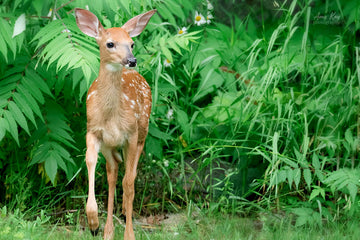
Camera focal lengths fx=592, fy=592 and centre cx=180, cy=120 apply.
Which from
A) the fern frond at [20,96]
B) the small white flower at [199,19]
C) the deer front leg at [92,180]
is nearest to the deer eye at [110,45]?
the deer front leg at [92,180]

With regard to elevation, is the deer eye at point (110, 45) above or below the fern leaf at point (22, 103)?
above

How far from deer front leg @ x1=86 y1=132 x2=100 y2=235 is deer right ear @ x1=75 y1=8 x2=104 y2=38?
572 millimetres

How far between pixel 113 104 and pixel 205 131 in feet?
7.42

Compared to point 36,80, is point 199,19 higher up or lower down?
higher up

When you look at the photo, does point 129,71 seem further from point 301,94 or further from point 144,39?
point 301,94

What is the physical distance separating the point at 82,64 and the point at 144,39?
5.95ft

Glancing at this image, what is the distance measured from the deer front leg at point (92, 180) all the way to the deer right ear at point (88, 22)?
0.57 meters

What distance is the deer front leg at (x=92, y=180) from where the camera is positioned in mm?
3115

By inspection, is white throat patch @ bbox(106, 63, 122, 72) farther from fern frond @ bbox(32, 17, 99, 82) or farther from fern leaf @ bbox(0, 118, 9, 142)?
fern leaf @ bbox(0, 118, 9, 142)

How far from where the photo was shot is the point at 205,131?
18.0 feet

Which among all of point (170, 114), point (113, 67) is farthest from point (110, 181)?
point (170, 114)

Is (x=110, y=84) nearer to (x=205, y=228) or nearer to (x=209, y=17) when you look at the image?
(x=205, y=228)

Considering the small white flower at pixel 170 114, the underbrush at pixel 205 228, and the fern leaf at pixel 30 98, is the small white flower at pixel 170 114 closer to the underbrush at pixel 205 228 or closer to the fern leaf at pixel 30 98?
the underbrush at pixel 205 228

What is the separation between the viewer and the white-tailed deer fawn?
10.3 feet
